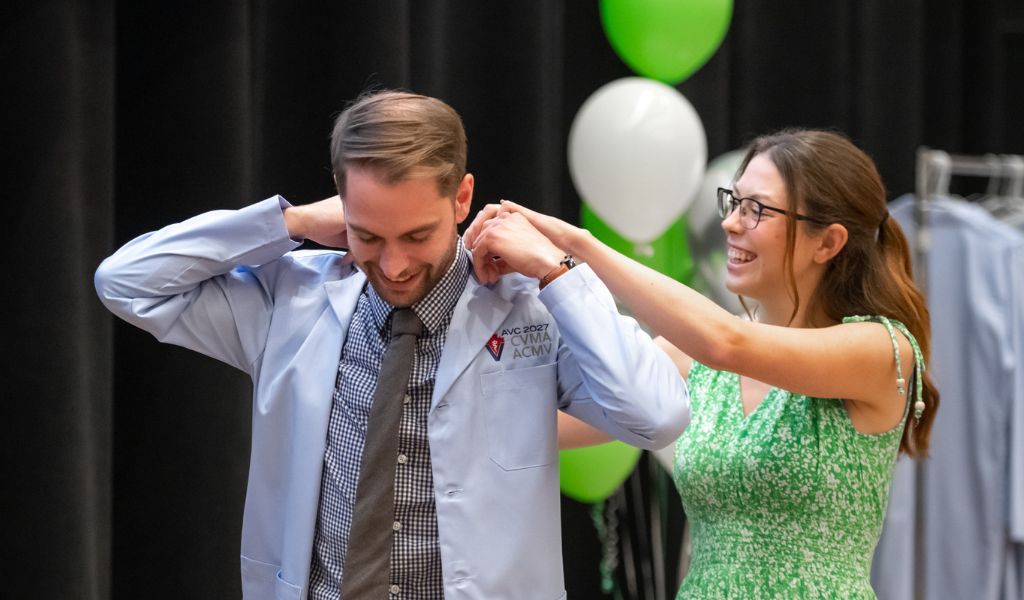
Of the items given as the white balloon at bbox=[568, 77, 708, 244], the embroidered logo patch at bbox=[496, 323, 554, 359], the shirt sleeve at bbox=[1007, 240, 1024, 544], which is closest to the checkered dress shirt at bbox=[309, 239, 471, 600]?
the embroidered logo patch at bbox=[496, 323, 554, 359]

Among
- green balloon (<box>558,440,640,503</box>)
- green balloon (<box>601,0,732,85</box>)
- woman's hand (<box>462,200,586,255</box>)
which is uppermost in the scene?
green balloon (<box>601,0,732,85</box>)

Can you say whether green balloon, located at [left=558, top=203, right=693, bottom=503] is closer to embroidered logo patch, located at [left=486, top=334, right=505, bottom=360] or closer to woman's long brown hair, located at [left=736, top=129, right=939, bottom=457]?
woman's long brown hair, located at [left=736, top=129, right=939, bottom=457]

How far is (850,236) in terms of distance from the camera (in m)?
1.68

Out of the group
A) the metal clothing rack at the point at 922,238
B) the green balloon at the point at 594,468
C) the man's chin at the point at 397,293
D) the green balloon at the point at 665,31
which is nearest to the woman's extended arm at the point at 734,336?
the man's chin at the point at 397,293

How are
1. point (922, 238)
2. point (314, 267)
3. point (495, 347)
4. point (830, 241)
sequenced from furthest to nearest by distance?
1. point (922, 238)
2. point (830, 241)
3. point (314, 267)
4. point (495, 347)

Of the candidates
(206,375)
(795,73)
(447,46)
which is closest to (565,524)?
(206,375)

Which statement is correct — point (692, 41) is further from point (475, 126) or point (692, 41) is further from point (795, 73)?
point (795, 73)

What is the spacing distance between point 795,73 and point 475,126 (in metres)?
1.34

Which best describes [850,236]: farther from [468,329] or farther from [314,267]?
[314,267]

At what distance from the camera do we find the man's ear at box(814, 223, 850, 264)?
5.42 ft

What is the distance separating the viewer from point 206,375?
2092mm

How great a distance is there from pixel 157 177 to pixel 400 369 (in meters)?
1.07

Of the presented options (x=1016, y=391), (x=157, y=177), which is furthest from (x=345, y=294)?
(x=1016, y=391)

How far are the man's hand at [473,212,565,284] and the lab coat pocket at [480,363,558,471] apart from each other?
0.15m
